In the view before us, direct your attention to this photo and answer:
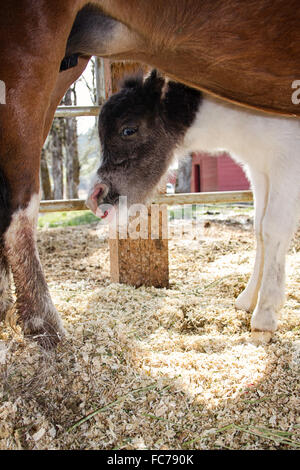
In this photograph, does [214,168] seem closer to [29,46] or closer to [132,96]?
[132,96]

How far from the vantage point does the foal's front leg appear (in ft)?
5.87

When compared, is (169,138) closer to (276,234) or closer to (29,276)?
(276,234)

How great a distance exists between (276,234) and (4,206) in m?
1.60

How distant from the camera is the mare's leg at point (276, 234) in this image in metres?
2.44

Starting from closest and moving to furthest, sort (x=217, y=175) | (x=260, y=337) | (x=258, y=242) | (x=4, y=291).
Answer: (x=4, y=291)
(x=260, y=337)
(x=258, y=242)
(x=217, y=175)

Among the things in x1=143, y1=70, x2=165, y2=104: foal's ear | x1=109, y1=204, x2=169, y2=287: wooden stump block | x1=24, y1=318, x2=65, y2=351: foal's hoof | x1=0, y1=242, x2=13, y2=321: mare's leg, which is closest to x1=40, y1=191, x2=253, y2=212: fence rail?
x1=109, y1=204, x2=169, y2=287: wooden stump block

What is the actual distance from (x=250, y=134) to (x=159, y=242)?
132 centimetres

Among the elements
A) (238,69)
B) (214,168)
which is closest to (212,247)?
(238,69)

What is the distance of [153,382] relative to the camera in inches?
69.3

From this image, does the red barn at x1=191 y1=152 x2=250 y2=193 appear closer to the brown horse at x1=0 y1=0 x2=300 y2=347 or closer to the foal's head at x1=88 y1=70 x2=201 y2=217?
the foal's head at x1=88 y1=70 x2=201 y2=217

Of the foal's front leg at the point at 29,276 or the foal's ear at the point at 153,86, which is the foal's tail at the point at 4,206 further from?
the foal's ear at the point at 153,86

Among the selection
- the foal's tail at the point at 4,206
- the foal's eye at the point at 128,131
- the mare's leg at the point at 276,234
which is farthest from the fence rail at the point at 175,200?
the foal's tail at the point at 4,206

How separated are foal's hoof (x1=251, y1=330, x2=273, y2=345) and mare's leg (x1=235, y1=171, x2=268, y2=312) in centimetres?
43

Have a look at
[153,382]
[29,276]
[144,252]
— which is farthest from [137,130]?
[153,382]
